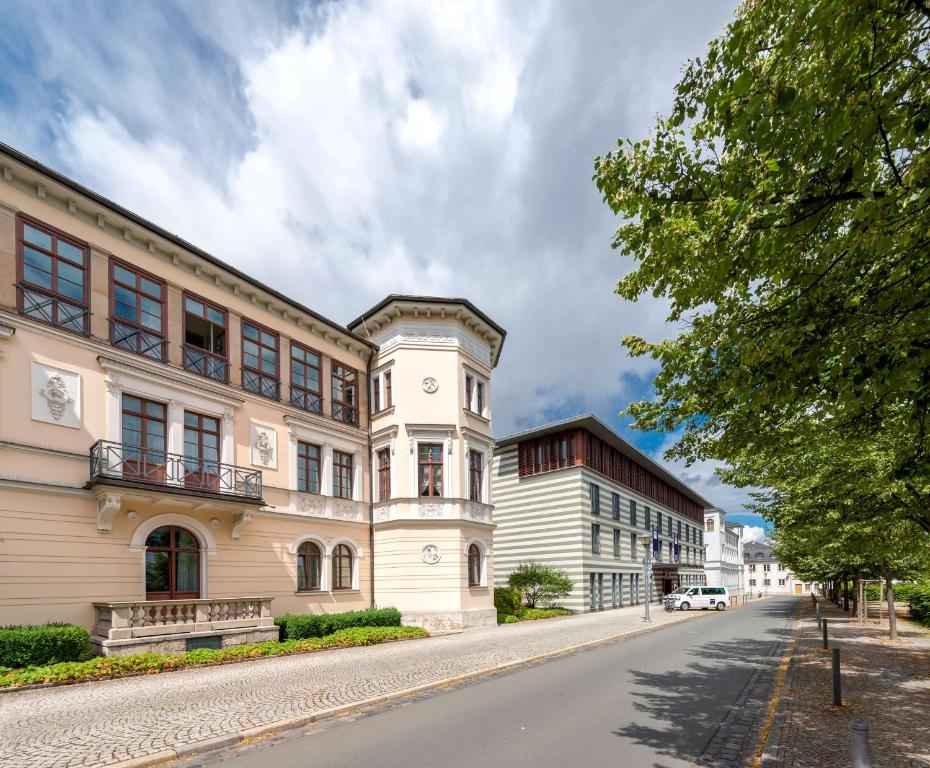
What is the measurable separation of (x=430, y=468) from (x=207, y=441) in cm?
901

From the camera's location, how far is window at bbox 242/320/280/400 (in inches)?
822

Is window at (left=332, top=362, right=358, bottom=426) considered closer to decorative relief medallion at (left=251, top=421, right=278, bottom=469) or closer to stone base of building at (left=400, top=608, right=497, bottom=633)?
decorative relief medallion at (left=251, top=421, right=278, bottom=469)

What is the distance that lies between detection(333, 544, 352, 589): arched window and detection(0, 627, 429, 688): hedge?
11.9 feet

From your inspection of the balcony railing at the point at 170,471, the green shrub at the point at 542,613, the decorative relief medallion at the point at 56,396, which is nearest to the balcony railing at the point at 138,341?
the decorative relief medallion at the point at 56,396

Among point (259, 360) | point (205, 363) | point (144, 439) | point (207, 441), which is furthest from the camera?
point (259, 360)

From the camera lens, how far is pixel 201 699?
423 inches

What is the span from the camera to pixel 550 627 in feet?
81.6

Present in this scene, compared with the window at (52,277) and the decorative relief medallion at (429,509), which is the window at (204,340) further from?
the decorative relief medallion at (429,509)

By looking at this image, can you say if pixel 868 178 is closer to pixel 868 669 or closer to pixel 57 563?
pixel 868 669

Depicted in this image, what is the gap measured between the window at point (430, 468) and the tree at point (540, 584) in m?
10.7

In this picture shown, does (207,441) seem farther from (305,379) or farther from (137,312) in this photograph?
(305,379)

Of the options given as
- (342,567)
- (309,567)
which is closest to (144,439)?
(309,567)

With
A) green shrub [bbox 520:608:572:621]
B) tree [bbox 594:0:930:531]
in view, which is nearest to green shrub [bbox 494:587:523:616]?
green shrub [bbox 520:608:572:621]

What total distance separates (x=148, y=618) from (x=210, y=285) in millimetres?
10574
